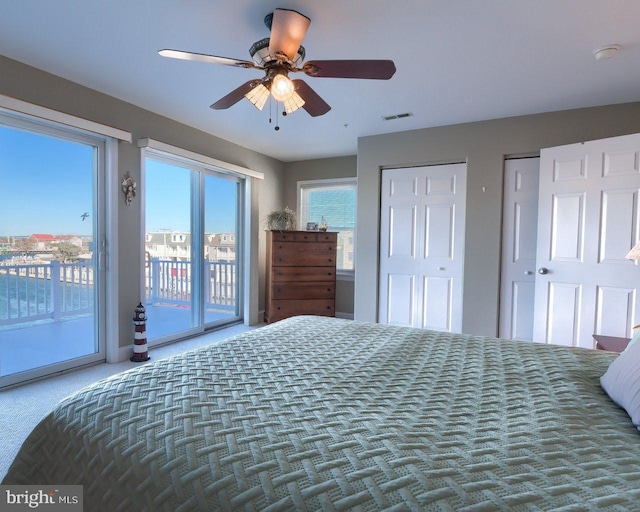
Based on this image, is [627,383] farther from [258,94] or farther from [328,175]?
[328,175]

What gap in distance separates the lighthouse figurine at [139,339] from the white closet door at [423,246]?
8.36 feet

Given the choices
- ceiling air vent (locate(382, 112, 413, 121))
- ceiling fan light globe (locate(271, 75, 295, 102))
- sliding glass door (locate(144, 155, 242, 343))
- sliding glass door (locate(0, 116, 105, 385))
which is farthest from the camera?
sliding glass door (locate(144, 155, 242, 343))

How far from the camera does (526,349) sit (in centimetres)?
163

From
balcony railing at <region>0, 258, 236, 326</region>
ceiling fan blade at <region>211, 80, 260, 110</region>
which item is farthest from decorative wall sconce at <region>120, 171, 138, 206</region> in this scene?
ceiling fan blade at <region>211, 80, 260, 110</region>

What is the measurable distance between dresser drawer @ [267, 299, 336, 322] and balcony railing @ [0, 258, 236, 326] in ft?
3.42

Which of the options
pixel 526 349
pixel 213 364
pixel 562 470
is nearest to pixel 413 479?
pixel 562 470

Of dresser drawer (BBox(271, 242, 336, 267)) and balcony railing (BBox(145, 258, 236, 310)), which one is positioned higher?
dresser drawer (BBox(271, 242, 336, 267))

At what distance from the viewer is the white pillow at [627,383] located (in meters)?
0.96

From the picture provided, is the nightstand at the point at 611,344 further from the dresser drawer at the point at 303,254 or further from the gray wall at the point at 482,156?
the dresser drawer at the point at 303,254

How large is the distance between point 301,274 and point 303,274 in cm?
3

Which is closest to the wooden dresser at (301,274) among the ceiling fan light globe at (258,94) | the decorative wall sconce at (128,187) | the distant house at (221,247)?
the distant house at (221,247)

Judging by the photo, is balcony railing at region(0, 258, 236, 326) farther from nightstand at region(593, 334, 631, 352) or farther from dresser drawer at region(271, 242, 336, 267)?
nightstand at region(593, 334, 631, 352)

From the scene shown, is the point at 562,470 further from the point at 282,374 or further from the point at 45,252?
the point at 45,252

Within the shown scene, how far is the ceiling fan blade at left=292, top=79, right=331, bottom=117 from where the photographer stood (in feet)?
6.60
